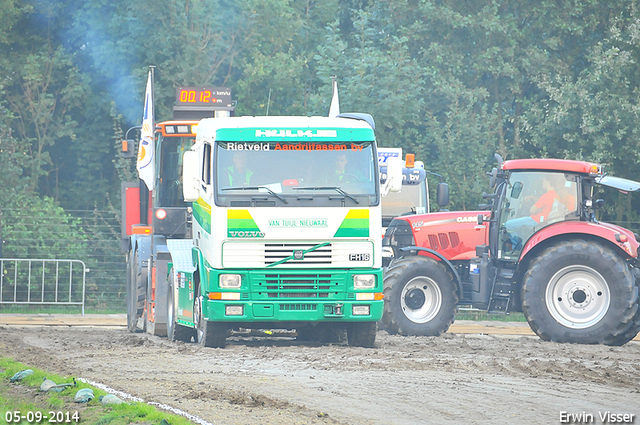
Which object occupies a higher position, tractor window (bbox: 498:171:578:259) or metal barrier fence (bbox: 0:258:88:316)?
tractor window (bbox: 498:171:578:259)

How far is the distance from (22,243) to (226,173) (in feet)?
45.1

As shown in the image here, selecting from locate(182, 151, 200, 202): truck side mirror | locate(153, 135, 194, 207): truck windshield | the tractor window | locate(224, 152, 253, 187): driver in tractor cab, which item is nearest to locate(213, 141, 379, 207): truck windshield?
locate(224, 152, 253, 187): driver in tractor cab

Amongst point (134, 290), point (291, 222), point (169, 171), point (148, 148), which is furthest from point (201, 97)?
point (291, 222)

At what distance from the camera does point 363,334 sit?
14.0 meters

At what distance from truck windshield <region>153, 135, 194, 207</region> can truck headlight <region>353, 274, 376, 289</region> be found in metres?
5.01

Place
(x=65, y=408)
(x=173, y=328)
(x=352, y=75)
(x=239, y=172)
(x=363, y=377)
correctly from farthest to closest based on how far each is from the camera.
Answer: (x=352, y=75) < (x=173, y=328) < (x=239, y=172) < (x=363, y=377) < (x=65, y=408)

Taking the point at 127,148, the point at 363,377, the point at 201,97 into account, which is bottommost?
the point at 363,377

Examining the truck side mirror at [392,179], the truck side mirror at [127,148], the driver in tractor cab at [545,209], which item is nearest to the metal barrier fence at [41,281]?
the truck side mirror at [127,148]

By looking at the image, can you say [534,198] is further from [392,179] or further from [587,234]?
[392,179]

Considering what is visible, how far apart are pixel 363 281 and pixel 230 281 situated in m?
1.68

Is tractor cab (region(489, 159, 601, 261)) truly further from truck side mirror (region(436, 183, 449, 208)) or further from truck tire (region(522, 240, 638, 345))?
truck side mirror (region(436, 183, 449, 208))

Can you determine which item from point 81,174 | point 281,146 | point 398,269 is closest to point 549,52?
point 81,174

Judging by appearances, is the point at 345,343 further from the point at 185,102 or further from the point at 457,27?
the point at 457,27

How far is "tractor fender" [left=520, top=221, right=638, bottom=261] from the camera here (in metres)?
15.3
